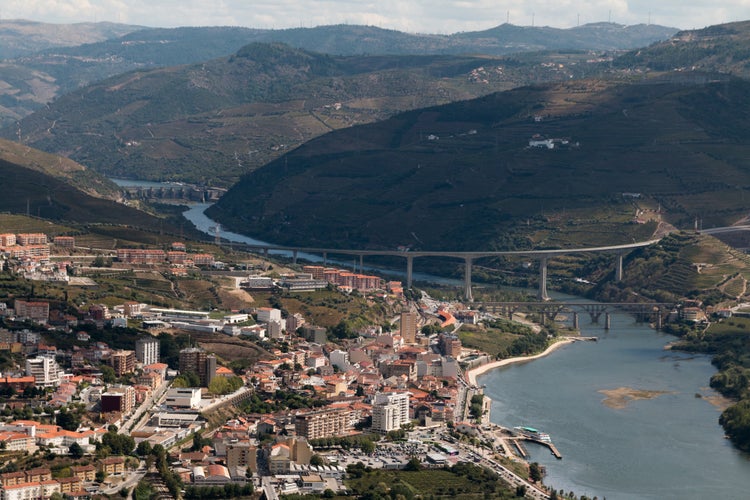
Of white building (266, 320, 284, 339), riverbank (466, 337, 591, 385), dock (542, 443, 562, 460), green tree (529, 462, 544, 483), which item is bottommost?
riverbank (466, 337, 591, 385)

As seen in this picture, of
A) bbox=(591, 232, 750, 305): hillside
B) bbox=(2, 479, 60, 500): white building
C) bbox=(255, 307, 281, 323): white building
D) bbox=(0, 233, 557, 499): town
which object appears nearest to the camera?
bbox=(2, 479, 60, 500): white building

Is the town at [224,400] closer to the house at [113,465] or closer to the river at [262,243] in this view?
the house at [113,465]

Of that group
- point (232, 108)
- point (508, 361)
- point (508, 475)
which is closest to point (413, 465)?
point (508, 475)

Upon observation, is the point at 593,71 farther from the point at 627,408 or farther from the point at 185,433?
the point at 185,433

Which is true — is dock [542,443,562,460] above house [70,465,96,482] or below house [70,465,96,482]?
below

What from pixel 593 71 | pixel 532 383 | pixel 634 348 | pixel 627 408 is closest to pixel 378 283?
pixel 634 348

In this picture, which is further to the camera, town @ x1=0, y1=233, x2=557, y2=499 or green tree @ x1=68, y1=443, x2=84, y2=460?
green tree @ x1=68, y1=443, x2=84, y2=460

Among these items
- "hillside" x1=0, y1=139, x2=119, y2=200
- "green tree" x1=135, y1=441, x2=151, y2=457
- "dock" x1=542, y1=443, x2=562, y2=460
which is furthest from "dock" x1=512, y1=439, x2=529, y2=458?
"hillside" x1=0, y1=139, x2=119, y2=200

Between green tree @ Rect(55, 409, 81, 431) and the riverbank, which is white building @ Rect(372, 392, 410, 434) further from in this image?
the riverbank
